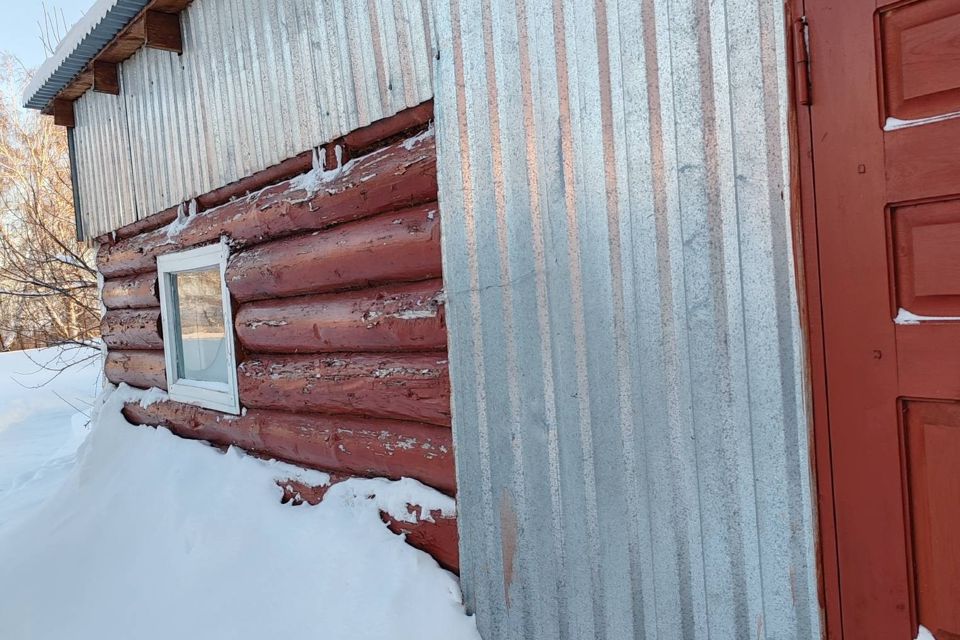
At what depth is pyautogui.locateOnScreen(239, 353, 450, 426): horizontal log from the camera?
10.2ft

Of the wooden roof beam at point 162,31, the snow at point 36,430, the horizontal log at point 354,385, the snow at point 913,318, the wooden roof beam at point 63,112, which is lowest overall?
the snow at point 36,430

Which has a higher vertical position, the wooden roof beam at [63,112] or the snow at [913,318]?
the wooden roof beam at [63,112]

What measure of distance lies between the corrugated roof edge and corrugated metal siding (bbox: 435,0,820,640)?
141 inches

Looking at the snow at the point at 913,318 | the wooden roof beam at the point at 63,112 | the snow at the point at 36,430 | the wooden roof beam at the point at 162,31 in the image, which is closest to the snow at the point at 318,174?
the wooden roof beam at the point at 162,31

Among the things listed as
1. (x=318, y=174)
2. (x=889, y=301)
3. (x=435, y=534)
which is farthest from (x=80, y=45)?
(x=889, y=301)

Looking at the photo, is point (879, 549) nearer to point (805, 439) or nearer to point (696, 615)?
point (805, 439)

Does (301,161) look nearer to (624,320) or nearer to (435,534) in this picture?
(435,534)

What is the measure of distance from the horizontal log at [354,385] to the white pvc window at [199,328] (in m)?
0.38

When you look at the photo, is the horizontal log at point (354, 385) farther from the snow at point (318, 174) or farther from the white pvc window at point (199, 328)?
the snow at point (318, 174)

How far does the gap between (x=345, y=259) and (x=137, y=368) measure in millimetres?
3921

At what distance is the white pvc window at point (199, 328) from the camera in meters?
4.88

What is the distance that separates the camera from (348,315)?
12.0 ft

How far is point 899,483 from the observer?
1661 millimetres

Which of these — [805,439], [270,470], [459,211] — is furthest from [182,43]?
[805,439]
